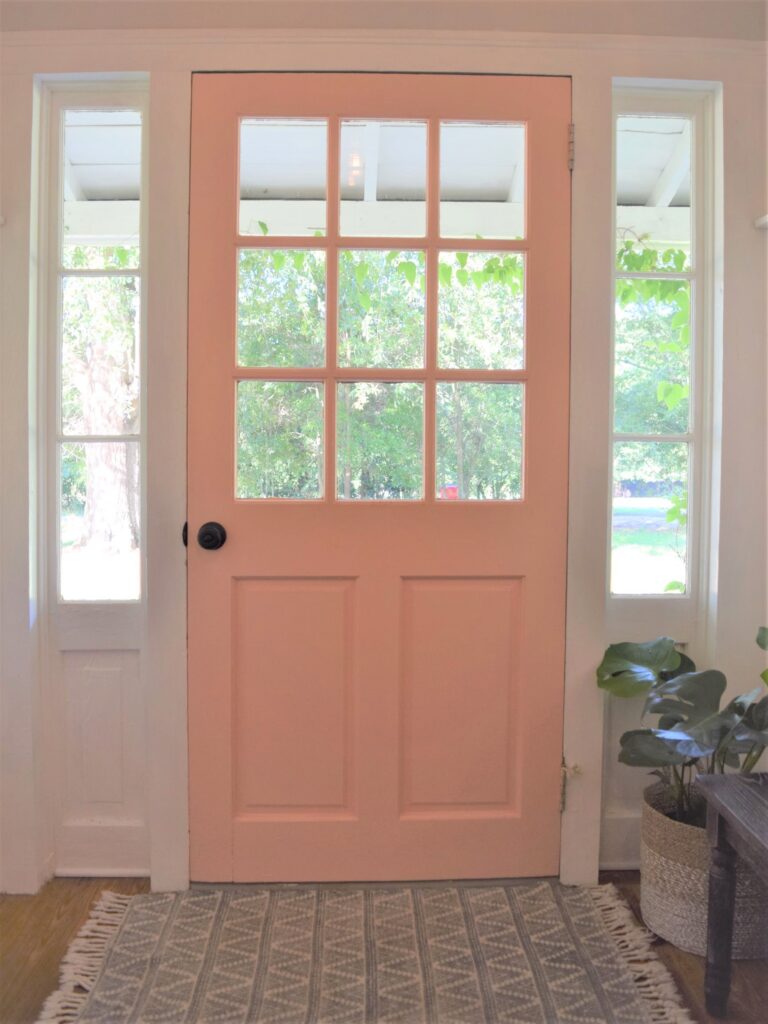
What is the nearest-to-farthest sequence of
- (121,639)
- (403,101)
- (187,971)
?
(187,971)
(403,101)
(121,639)

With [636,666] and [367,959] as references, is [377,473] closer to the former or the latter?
[636,666]

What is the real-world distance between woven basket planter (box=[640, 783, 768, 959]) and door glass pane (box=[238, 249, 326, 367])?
1406mm

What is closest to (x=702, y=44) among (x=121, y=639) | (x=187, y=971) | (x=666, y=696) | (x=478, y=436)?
(x=478, y=436)

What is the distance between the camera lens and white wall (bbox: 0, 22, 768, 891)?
1.90m

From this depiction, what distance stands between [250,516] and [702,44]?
1.64m

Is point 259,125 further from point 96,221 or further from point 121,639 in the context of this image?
point 121,639

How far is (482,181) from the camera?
77.0 inches

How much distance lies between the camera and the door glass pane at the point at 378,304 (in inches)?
77.2

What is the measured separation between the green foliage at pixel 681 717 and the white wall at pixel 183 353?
15cm

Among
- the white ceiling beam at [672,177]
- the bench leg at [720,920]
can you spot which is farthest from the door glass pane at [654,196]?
the bench leg at [720,920]

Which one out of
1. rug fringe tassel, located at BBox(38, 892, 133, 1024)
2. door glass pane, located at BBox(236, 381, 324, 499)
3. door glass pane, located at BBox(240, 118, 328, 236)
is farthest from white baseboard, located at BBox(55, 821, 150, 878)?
door glass pane, located at BBox(240, 118, 328, 236)

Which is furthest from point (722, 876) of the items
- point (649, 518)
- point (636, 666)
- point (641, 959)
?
point (649, 518)

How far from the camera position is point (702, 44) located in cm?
192

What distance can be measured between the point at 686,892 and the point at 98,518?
5.60ft
